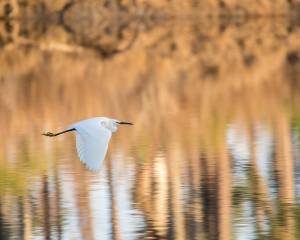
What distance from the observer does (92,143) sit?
19.4ft

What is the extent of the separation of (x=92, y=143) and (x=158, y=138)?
656 centimetres

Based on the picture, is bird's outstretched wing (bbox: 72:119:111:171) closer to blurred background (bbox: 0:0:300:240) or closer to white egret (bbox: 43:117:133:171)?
white egret (bbox: 43:117:133:171)

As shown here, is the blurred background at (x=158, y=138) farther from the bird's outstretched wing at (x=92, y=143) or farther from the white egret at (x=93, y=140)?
the bird's outstretched wing at (x=92, y=143)

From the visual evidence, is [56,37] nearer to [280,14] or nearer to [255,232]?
[280,14]

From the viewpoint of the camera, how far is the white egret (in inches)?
221

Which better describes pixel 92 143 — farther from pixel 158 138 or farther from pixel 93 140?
pixel 158 138

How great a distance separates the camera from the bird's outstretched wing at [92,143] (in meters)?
5.59

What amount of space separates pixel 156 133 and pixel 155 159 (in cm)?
180

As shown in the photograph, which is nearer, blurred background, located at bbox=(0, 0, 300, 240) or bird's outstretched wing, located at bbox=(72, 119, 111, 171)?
bird's outstretched wing, located at bbox=(72, 119, 111, 171)

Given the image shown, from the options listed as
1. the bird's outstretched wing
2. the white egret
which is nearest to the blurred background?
the white egret

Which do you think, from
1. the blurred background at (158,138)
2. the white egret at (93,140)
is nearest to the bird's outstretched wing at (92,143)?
the white egret at (93,140)

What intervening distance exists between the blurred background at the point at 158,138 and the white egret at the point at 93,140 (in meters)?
1.72

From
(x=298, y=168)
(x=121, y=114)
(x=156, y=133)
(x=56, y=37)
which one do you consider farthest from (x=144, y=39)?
(x=298, y=168)

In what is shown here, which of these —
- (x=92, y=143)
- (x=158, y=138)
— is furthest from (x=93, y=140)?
(x=158, y=138)
